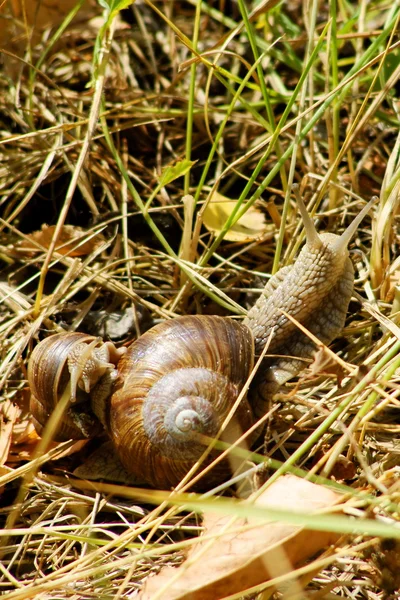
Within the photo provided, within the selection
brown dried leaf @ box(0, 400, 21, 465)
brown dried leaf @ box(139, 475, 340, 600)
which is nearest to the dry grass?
brown dried leaf @ box(0, 400, 21, 465)

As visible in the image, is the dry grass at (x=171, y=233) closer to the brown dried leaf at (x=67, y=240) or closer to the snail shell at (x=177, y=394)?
the brown dried leaf at (x=67, y=240)

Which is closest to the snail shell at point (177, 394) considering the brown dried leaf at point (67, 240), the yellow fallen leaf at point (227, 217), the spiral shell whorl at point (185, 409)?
the spiral shell whorl at point (185, 409)

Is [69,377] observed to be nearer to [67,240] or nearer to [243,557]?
[67,240]

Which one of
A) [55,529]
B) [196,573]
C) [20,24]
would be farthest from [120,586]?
[20,24]

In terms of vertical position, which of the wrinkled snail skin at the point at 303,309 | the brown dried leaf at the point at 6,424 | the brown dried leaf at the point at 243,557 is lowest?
the brown dried leaf at the point at 6,424

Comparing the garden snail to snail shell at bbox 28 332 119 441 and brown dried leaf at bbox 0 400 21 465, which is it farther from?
brown dried leaf at bbox 0 400 21 465

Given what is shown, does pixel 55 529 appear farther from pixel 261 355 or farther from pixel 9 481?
pixel 261 355
